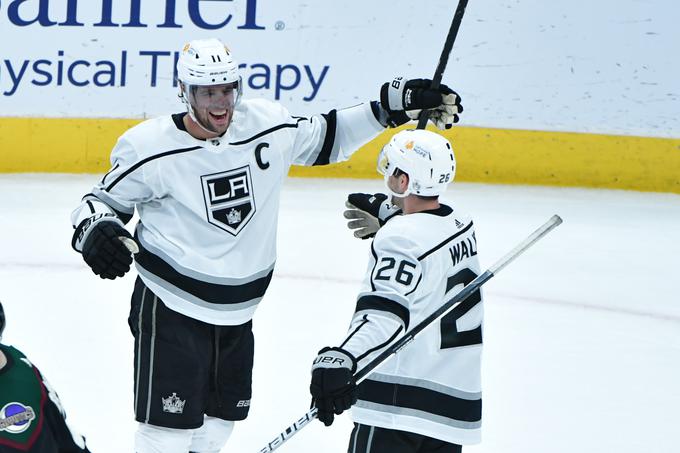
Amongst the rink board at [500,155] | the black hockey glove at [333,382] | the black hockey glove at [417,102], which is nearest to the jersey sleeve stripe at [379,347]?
the black hockey glove at [333,382]

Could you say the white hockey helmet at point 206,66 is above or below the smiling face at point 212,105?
above

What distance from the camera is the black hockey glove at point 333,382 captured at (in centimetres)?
227

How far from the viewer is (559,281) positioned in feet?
17.6

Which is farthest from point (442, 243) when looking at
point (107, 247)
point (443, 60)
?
→ point (443, 60)

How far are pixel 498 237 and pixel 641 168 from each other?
1475mm

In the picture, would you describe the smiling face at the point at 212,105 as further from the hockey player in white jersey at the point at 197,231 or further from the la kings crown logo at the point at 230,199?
the la kings crown logo at the point at 230,199

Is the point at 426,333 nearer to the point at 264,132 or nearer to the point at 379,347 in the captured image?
the point at 379,347

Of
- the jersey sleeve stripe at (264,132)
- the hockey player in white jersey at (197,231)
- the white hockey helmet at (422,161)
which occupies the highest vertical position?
the white hockey helmet at (422,161)

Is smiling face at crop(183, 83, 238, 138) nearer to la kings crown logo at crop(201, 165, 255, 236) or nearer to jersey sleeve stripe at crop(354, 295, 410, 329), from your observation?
la kings crown logo at crop(201, 165, 255, 236)

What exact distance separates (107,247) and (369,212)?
25.8 inches

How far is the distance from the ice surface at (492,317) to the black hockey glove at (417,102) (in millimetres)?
440

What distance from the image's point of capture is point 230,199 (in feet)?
9.41

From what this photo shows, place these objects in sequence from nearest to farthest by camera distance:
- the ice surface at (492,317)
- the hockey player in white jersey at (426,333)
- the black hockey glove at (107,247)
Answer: the hockey player in white jersey at (426,333) → the black hockey glove at (107,247) → the ice surface at (492,317)

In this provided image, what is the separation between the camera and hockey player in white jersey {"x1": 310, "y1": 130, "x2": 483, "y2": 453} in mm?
2395
